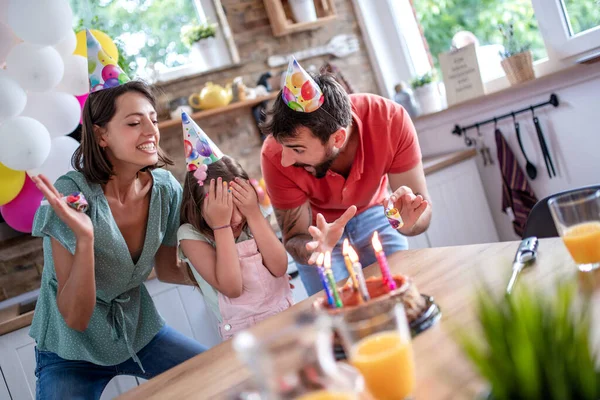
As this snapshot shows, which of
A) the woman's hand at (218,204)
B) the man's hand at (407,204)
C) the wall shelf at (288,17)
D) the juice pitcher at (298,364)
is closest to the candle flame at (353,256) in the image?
the man's hand at (407,204)

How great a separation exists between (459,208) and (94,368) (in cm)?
208

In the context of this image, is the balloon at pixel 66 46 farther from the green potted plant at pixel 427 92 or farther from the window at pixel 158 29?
the green potted plant at pixel 427 92

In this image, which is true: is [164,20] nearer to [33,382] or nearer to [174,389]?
[33,382]

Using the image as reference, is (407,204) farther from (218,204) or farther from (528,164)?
(528,164)

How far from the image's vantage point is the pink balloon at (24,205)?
226cm

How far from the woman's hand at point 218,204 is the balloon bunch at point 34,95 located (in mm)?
737

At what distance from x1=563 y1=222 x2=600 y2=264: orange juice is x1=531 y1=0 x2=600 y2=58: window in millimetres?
1788

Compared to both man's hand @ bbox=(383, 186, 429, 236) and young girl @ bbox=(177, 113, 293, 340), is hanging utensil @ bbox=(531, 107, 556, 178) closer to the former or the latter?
man's hand @ bbox=(383, 186, 429, 236)

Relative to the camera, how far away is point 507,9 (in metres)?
3.03

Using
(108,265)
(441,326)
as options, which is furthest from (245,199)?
(441,326)

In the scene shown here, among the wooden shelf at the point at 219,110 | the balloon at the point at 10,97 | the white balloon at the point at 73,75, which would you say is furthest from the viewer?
the wooden shelf at the point at 219,110

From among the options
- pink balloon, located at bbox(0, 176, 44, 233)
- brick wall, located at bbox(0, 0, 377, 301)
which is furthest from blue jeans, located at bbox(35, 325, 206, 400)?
brick wall, located at bbox(0, 0, 377, 301)

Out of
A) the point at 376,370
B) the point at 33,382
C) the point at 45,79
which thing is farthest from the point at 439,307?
the point at 33,382

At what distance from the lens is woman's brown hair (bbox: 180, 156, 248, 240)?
1.77 metres
